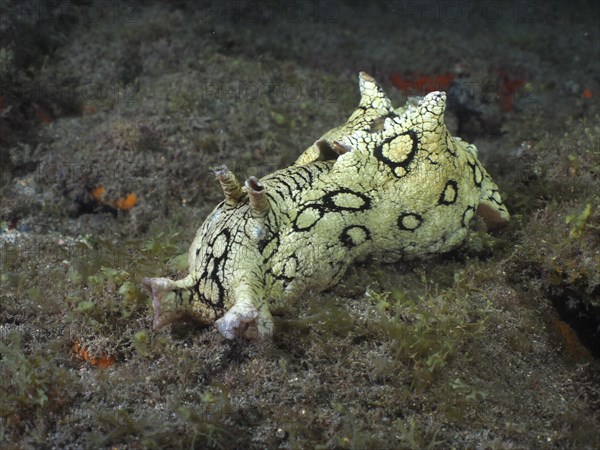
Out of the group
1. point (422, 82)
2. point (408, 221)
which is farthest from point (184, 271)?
point (422, 82)

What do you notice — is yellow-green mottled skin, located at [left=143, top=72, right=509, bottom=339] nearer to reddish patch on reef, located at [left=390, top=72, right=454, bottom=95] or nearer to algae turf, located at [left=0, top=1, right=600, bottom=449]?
algae turf, located at [left=0, top=1, right=600, bottom=449]

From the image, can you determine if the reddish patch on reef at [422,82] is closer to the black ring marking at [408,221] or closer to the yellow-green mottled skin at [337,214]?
the yellow-green mottled skin at [337,214]

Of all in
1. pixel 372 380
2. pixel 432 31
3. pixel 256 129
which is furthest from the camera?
pixel 432 31

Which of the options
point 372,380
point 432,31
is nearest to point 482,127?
point 432,31

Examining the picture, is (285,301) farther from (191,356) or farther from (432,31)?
(432,31)

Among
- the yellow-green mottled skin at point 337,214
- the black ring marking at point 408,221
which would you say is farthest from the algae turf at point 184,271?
the black ring marking at point 408,221

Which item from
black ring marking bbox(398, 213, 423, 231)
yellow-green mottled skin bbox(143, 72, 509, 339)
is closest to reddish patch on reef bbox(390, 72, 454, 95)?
yellow-green mottled skin bbox(143, 72, 509, 339)
